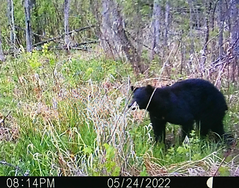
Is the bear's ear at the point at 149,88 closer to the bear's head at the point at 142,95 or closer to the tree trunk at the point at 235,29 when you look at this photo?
the bear's head at the point at 142,95

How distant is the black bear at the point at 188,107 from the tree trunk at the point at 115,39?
212 mm

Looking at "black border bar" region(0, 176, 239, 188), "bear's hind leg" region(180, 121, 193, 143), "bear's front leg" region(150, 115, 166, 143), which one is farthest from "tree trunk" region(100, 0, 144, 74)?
"black border bar" region(0, 176, 239, 188)

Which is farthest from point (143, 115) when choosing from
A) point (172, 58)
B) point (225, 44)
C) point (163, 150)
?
point (225, 44)

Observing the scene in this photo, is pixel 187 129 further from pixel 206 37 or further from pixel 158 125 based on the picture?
pixel 206 37

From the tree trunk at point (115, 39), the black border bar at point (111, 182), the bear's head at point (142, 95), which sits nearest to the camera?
the black border bar at point (111, 182)

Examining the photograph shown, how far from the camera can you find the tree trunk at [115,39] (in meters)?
1.89

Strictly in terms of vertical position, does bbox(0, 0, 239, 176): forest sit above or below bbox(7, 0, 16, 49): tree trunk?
below

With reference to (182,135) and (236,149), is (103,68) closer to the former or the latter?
(182,135)

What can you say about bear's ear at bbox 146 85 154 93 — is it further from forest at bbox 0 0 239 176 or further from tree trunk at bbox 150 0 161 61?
tree trunk at bbox 150 0 161 61

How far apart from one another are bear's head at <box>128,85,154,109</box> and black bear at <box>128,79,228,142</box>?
0.02m

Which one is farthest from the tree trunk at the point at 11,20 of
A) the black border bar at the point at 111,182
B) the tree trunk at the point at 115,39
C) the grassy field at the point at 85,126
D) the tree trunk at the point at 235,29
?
the tree trunk at the point at 235,29

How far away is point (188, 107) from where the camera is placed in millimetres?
1813

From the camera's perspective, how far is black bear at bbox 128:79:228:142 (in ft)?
5.74

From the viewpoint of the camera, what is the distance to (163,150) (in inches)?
66.9
